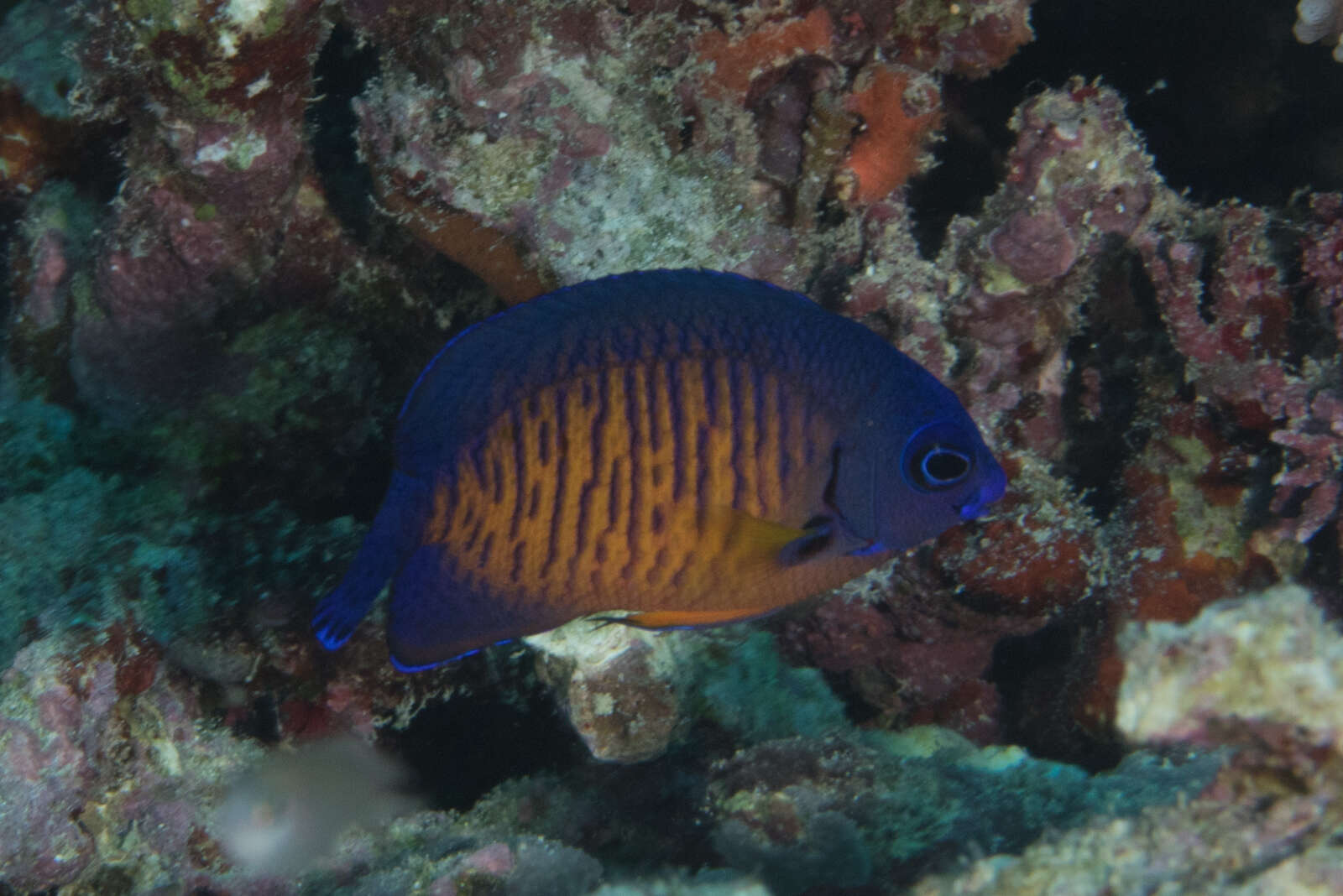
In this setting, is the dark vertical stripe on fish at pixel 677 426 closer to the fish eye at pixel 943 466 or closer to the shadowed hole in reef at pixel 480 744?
the fish eye at pixel 943 466

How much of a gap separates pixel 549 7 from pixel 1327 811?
343cm

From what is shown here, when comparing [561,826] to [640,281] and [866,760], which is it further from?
[640,281]

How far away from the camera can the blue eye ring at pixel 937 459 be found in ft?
6.79

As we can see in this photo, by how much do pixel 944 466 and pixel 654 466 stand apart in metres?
0.70

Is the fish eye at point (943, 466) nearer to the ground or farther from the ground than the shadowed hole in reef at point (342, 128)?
nearer to the ground

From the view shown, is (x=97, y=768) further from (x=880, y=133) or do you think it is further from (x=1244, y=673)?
(x=880, y=133)

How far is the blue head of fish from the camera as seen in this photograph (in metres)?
2.08

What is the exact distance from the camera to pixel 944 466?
2.08m

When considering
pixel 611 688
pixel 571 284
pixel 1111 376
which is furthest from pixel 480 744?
pixel 1111 376

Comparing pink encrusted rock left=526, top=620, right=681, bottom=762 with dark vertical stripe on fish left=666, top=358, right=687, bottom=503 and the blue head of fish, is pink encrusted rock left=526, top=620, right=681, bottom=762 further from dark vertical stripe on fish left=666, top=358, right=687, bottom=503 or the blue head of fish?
the blue head of fish

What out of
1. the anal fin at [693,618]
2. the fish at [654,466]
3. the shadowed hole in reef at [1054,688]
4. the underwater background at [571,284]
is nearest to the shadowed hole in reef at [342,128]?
the underwater background at [571,284]

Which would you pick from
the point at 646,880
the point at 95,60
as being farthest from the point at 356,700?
the point at 95,60

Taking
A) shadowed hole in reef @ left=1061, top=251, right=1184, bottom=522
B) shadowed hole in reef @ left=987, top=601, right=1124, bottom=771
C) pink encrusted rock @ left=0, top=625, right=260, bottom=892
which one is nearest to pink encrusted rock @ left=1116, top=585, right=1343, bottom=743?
shadowed hole in reef @ left=987, top=601, right=1124, bottom=771

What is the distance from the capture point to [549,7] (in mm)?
3373
